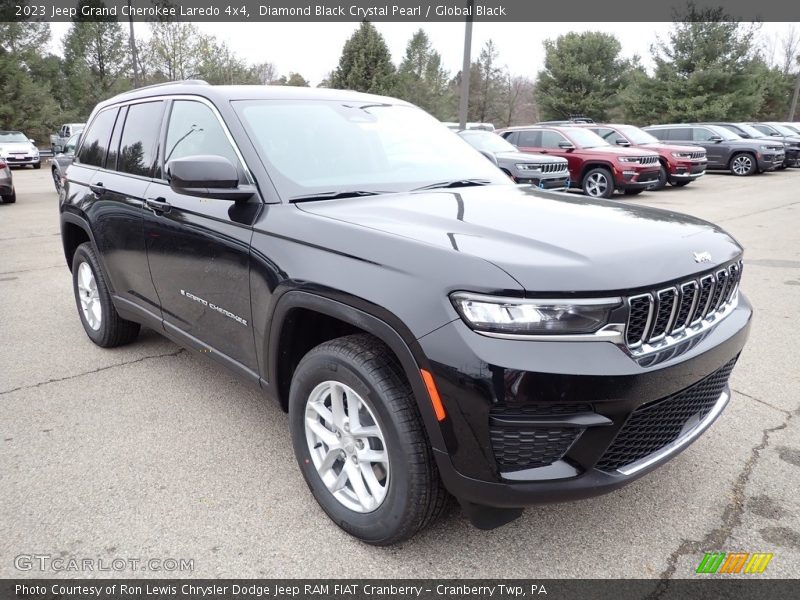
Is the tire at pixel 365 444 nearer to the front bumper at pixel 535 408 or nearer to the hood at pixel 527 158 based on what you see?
the front bumper at pixel 535 408

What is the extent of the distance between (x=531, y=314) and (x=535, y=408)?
11.6 inches

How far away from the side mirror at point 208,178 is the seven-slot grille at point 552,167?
10.5 m

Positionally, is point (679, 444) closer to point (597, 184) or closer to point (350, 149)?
point (350, 149)

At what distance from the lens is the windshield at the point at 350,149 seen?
2.89 m

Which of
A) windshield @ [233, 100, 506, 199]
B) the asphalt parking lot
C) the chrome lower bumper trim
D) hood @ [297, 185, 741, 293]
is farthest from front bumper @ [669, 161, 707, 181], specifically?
the chrome lower bumper trim

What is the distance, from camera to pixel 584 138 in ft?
48.0

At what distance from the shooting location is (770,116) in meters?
48.3

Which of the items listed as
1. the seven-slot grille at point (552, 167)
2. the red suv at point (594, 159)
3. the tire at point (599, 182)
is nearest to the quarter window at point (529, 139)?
the red suv at point (594, 159)

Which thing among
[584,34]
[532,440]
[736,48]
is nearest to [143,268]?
[532,440]

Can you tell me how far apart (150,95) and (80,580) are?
280cm

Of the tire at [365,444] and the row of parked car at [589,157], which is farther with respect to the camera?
the row of parked car at [589,157]

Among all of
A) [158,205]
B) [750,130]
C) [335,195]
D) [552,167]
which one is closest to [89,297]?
[158,205]

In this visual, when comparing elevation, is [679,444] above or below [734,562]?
above

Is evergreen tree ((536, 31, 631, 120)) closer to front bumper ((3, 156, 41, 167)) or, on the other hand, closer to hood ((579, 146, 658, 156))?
hood ((579, 146, 658, 156))
